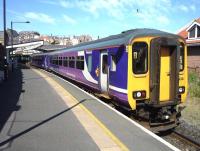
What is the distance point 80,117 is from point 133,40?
9.87 feet

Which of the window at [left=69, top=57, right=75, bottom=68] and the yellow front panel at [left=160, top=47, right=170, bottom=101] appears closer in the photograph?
the yellow front panel at [left=160, top=47, right=170, bottom=101]

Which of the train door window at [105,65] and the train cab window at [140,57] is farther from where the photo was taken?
the train door window at [105,65]

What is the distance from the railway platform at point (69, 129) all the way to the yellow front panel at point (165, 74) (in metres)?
1.63

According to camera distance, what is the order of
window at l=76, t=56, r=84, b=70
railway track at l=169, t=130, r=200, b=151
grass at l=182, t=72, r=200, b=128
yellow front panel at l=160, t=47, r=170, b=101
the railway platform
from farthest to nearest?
window at l=76, t=56, r=84, b=70 < grass at l=182, t=72, r=200, b=128 < yellow front panel at l=160, t=47, r=170, b=101 < railway track at l=169, t=130, r=200, b=151 < the railway platform

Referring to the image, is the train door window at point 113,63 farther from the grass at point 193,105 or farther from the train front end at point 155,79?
the grass at point 193,105

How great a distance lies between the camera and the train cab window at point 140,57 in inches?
454

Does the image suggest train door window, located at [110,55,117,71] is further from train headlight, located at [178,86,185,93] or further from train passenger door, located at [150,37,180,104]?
train headlight, located at [178,86,185,93]

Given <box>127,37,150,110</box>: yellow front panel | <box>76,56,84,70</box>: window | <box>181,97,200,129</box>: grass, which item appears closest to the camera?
<box>127,37,150,110</box>: yellow front panel

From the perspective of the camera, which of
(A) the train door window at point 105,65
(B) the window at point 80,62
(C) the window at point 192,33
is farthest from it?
(C) the window at point 192,33

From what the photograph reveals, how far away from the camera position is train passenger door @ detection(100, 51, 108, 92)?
1425 centimetres

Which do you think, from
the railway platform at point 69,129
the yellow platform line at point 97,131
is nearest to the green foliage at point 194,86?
the railway platform at point 69,129

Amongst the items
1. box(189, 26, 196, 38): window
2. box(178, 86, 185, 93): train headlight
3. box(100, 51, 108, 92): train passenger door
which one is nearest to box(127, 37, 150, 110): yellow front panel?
box(178, 86, 185, 93): train headlight

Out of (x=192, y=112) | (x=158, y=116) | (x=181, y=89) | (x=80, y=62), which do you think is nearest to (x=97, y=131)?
(x=158, y=116)

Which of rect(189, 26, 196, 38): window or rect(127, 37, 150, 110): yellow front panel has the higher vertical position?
rect(189, 26, 196, 38): window
